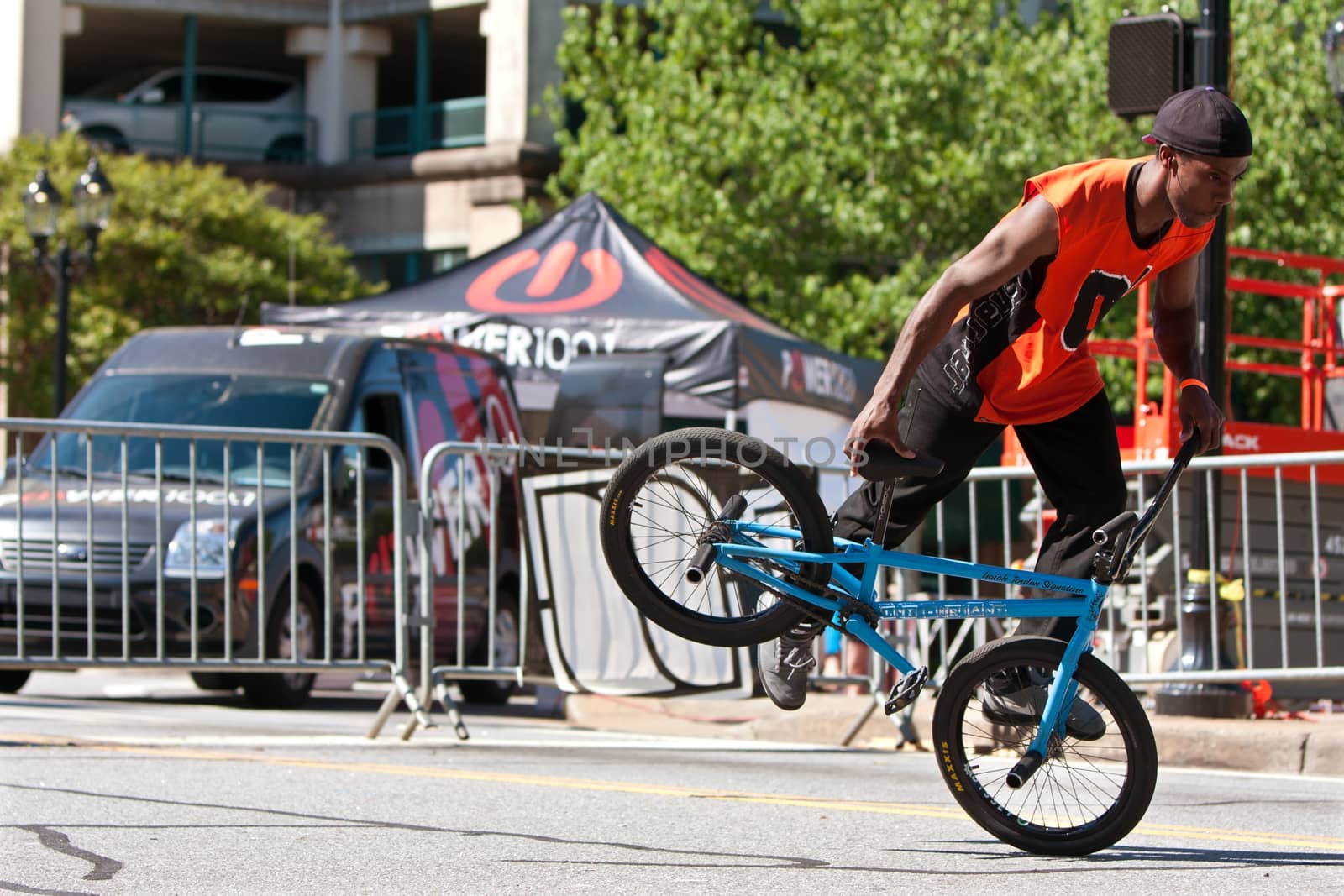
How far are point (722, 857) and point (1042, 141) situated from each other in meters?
20.1

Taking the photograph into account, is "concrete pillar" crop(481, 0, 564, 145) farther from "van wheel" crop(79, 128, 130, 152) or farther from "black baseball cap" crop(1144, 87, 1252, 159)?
"black baseball cap" crop(1144, 87, 1252, 159)

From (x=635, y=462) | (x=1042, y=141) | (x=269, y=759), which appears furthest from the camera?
(x=1042, y=141)

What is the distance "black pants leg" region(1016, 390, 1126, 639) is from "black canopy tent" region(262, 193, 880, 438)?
8.22 metres

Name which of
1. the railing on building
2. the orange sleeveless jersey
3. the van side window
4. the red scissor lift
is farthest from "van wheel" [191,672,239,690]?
the railing on building

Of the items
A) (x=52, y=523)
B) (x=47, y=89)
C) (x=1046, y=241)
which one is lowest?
(x=52, y=523)

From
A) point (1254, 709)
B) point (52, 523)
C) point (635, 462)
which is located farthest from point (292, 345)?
point (635, 462)

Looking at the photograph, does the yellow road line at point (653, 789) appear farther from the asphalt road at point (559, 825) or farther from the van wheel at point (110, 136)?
the van wheel at point (110, 136)

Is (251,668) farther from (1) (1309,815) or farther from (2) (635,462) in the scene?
(1) (1309,815)

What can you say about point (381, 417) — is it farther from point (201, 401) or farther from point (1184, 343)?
point (1184, 343)

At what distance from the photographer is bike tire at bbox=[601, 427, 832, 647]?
15.9 ft

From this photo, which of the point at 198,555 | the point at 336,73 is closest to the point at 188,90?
the point at 336,73

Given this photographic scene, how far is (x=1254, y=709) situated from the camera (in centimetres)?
912

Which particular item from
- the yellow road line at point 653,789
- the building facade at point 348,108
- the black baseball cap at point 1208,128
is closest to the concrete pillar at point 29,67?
the building facade at point 348,108

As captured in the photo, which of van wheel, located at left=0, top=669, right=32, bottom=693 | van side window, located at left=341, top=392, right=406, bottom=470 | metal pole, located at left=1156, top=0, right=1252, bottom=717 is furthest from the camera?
van side window, located at left=341, top=392, right=406, bottom=470
